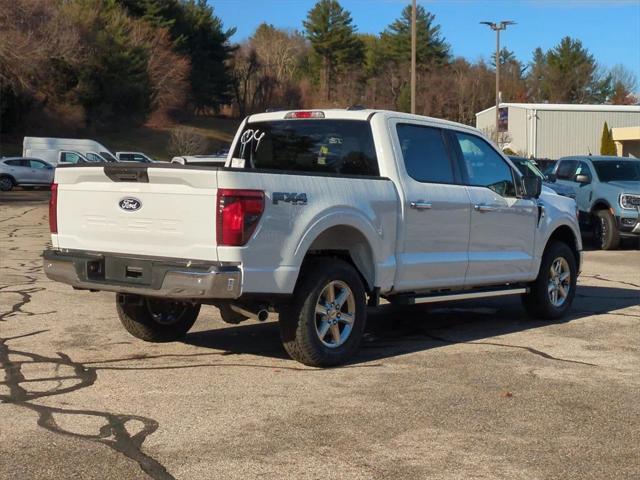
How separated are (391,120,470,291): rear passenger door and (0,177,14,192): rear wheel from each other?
118 ft

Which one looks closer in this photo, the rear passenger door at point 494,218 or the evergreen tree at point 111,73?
the rear passenger door at point 494,218

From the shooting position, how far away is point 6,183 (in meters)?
41.1

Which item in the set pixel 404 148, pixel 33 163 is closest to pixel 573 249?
pixel 404 148

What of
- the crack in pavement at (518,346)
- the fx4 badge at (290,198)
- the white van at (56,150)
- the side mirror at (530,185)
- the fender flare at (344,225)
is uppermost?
the white van at (56,150)

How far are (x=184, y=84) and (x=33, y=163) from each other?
39.2 metres

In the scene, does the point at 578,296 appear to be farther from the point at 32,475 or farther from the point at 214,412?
the point at 32,475

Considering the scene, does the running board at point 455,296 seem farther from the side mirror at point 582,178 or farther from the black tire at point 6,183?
the black tire at point 6,183

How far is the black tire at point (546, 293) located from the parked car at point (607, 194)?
26.2 feet

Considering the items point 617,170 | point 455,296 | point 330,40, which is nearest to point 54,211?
point 455,296

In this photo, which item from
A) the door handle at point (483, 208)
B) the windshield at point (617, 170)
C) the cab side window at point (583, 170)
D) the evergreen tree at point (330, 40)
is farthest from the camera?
the evergreen tree at point (330, 40)

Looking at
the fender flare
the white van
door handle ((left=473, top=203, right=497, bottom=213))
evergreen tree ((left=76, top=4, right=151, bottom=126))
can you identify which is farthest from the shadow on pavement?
evergreen tree ((left=76, top=4, right=151, bottom=126))

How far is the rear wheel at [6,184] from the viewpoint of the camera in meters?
41.0

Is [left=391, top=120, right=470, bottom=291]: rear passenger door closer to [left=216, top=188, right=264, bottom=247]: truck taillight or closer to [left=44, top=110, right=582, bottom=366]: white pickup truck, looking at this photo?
[left=44, top=110, right=582, bottom=366]: white pickup truck

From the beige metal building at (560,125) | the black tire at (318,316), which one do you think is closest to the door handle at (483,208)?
the black tire at (318,316)
